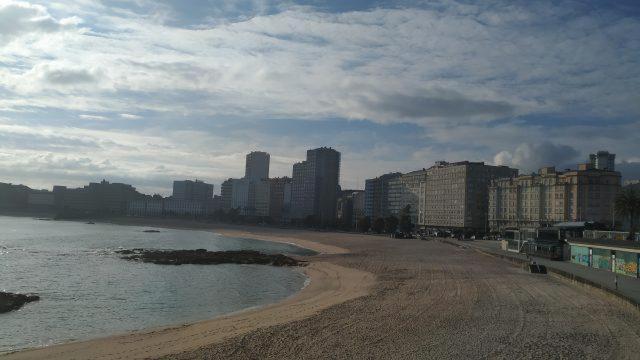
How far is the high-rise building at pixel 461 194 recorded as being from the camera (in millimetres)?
146250

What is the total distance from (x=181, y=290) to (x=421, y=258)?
103 feet

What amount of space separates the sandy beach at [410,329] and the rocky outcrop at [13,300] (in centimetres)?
955

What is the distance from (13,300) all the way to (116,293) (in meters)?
5.99

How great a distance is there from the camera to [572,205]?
11100 centimetres

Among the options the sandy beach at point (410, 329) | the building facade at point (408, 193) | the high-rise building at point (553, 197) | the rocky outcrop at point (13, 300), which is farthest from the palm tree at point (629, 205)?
the building facade at point (408, 193)

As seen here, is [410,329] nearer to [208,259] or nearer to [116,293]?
[116,293]

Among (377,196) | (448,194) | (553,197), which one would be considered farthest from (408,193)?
(553,197)

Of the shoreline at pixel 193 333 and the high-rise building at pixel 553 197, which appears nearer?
the shoreline at pixel 193 333

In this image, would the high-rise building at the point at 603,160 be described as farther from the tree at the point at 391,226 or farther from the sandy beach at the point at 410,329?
the sandy beach at the point at 410,329

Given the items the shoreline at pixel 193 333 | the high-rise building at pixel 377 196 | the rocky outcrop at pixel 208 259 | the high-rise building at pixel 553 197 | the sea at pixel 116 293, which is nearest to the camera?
the shoreline at pixel 193 333

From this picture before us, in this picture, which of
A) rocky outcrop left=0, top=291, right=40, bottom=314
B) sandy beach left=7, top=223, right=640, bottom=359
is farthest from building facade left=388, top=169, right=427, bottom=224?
rocky outcrop left=0, top=291, right=40, bottom=314

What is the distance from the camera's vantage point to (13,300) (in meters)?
28.5

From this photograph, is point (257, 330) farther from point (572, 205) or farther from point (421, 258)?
point (572, 205)

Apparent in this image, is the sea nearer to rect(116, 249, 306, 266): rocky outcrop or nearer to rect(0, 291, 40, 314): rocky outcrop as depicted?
rect(0, 291, 40, 314): rocky outcrop
